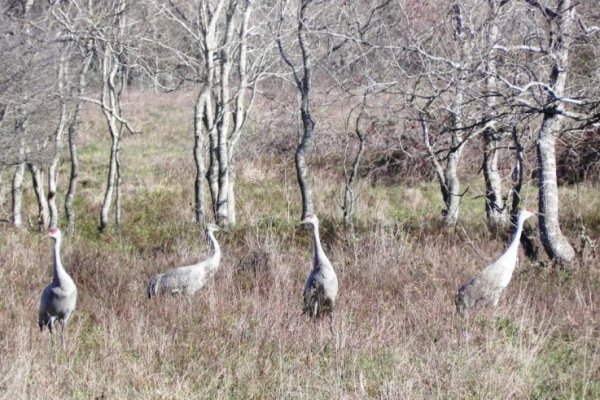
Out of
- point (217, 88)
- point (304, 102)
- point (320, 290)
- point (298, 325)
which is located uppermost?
point (217, 88)

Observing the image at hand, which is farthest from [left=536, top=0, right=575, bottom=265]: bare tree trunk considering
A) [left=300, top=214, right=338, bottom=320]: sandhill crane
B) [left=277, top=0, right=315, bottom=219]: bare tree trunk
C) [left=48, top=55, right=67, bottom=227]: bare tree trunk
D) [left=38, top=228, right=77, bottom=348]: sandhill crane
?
[left=48, top=55, right=67, bottom=227]: bare tree trunk

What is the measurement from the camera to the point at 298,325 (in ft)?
21.1

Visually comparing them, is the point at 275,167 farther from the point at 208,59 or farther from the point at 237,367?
the point at 237,367

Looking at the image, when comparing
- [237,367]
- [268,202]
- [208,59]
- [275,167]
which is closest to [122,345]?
[237,367]

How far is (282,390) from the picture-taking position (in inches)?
199

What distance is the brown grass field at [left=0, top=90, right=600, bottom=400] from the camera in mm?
5105

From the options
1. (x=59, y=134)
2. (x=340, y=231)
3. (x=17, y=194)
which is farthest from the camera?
(x=17, y=194)

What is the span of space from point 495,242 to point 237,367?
5.57 m

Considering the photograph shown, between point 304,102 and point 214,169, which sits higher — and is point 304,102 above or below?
above

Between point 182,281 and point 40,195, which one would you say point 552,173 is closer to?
point 182,281

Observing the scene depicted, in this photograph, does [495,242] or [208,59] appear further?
[208,59]

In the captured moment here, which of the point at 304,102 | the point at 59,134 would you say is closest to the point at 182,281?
the point at 304,102

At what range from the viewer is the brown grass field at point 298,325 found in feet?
16.8

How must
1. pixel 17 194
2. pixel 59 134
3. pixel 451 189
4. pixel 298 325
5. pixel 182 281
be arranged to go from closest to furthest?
1. pixel 298 325
2. pixel 182 281
3. pixel 451 189
4. pixel 59 134
5. pixel 17 194
